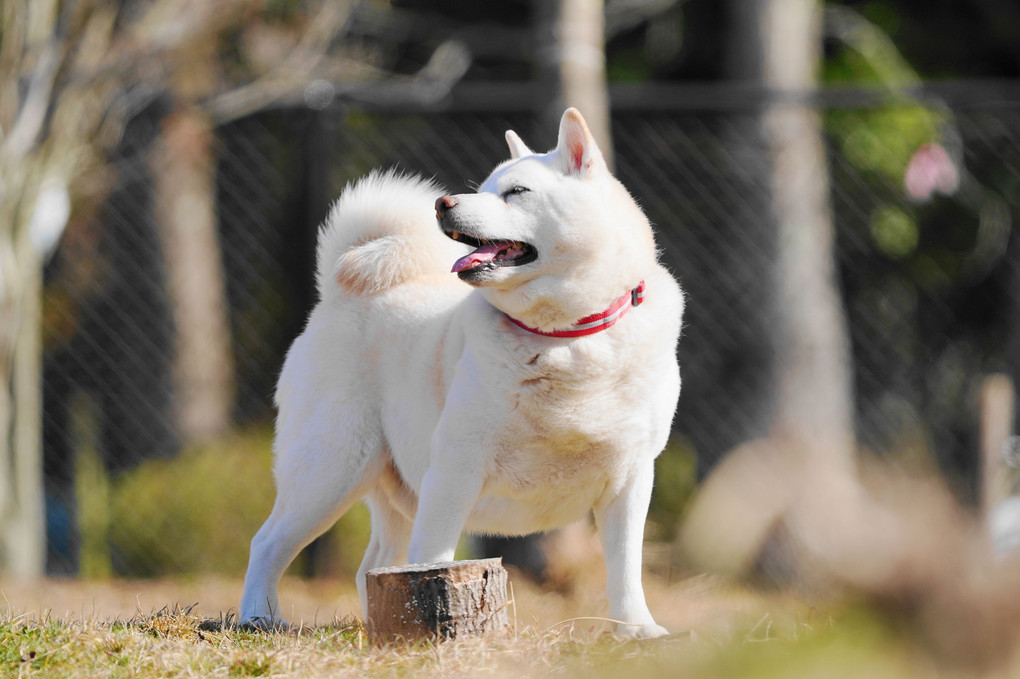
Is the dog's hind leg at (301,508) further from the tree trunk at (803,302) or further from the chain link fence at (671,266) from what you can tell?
the tree trunk at (803,302)

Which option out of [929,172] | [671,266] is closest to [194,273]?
[671,266]

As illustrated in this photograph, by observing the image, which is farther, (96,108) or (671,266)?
(671,266)

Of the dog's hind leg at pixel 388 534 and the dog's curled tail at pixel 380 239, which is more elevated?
the dog's curled tail at pixel 380 239

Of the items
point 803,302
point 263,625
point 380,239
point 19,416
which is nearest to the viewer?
point 263,625

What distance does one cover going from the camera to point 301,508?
2.93 m

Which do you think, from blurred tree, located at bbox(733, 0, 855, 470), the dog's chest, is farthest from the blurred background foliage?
the dog's chest

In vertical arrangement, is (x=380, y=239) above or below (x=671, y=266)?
below

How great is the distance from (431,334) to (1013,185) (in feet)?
21.8

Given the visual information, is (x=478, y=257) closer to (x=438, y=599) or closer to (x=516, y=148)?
(x=516, y=148)

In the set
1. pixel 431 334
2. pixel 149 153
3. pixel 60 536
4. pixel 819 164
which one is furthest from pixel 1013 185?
pixel 60 536

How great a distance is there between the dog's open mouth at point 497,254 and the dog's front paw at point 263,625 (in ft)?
3.53

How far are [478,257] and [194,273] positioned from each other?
246 inches

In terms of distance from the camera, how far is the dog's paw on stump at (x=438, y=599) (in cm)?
224


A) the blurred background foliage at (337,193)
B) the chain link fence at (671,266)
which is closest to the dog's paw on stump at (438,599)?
the blurred background foliage at (337,193)
